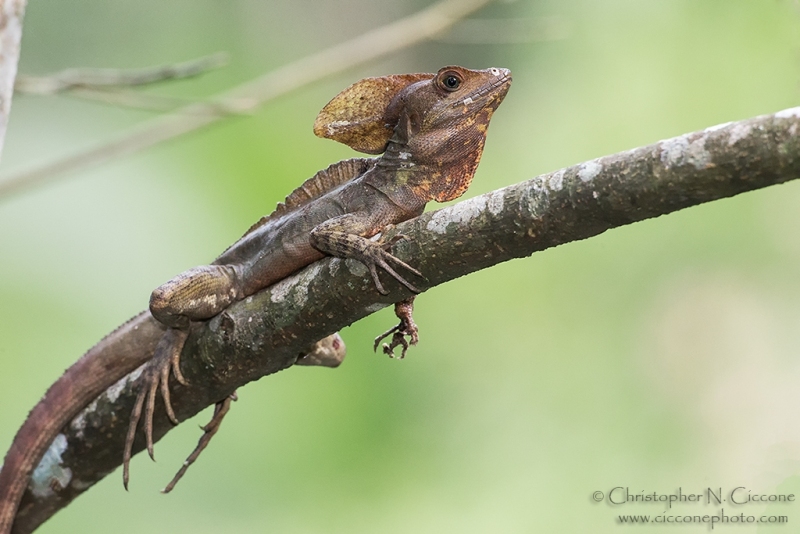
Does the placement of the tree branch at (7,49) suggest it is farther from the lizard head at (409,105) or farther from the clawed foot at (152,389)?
the lizard head at (409,105)

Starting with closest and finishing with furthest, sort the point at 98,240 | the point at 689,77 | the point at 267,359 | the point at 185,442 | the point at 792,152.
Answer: the point at 792,152 < the point at 267,359 < the point at 185,442 < the point at 98,240 < the point at 689,77

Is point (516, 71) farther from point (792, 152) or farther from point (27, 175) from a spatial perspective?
point (792, 152)

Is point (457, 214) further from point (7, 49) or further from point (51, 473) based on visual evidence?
point (51, 473)

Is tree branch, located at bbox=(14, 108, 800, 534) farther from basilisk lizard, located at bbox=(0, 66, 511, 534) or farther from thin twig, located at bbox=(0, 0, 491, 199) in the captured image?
thin twig, located at bbox=(0, 0, 491, 199)

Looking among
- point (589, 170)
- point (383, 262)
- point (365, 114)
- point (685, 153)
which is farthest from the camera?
point (365, 114)

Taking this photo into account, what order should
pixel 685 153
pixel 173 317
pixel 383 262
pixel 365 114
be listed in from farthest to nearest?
A: pixel 365 114 → pixel 173 317 → pixel 383 262 → pixel 685 153

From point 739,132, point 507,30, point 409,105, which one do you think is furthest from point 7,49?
point 507,30

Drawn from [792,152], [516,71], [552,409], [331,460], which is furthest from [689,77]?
[792,152]
